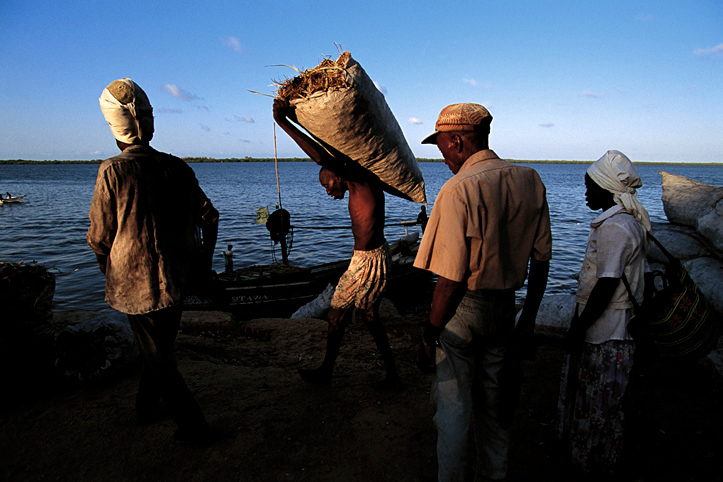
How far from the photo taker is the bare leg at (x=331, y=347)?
338 centimetres

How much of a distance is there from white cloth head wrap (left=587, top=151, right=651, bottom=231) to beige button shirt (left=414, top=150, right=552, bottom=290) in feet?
2.25

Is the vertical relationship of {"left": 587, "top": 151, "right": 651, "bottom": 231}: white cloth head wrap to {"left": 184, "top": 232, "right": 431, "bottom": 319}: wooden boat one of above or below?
above

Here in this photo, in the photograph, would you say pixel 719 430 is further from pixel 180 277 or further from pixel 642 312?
pixel 180 277

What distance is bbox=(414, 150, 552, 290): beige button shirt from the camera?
1.81m

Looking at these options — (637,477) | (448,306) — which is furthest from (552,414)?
(448,306)

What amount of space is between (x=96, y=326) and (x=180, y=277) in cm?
165

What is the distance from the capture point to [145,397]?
9.04 feet

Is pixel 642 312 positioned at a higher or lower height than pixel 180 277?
lower

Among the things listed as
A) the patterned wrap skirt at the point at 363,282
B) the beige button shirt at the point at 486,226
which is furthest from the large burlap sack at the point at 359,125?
the beige button shirt at the point at 486,226

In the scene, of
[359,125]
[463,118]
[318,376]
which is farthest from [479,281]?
[318,376]

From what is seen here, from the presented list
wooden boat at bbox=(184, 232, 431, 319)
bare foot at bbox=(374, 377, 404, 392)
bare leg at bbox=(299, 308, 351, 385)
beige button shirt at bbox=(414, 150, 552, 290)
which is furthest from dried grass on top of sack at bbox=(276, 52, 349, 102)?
wooden boat at bbox=(184, 232, 431, 319)

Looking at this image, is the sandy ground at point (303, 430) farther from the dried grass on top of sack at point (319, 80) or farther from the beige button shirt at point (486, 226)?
the dried grass on top of sack at point (319, 80)

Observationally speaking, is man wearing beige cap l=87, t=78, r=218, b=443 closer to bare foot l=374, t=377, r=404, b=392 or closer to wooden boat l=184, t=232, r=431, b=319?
bare foot l=374, t=377, r=404, b=392

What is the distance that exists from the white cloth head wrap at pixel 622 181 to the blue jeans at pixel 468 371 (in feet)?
3.04
